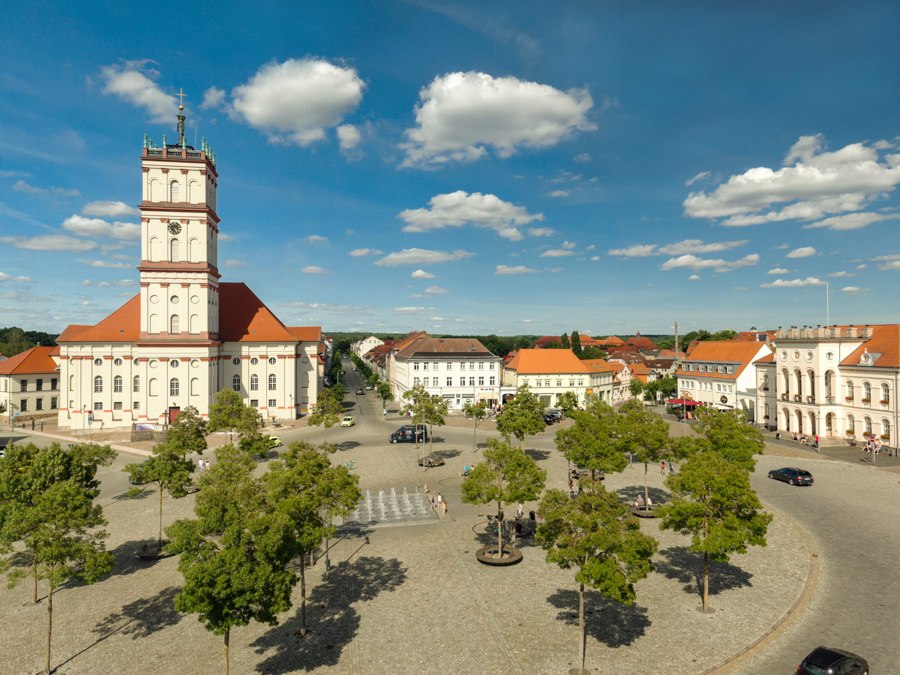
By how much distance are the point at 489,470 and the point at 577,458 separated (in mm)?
9508

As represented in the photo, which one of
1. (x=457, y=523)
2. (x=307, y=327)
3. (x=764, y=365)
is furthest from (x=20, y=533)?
(x=764, y=365)

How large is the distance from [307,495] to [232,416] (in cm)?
3411

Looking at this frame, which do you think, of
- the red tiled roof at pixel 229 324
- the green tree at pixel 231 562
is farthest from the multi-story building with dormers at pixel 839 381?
the red tiled roof at pixel 229 324

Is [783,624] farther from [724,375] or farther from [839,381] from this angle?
[724,375]

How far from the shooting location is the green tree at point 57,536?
1706 cm

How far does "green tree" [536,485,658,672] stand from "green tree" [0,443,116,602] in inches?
674

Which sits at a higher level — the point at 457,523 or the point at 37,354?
the point at 37,354

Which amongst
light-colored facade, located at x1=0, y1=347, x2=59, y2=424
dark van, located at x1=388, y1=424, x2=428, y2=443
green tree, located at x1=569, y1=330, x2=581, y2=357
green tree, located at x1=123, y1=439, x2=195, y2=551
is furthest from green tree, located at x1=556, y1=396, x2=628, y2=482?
green tree, located at x1=569, y1=330, x2=581, y2=357

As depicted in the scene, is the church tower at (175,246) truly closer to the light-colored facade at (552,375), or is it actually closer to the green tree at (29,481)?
the green tree at (29,481)

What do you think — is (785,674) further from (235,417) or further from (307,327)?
(307,327)

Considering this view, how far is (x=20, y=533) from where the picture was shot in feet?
57.4


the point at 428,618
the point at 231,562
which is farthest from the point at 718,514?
the point at 231,562

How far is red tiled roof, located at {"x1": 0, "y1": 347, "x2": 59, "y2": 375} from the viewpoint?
72562mm

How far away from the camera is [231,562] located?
14406 millimetres
